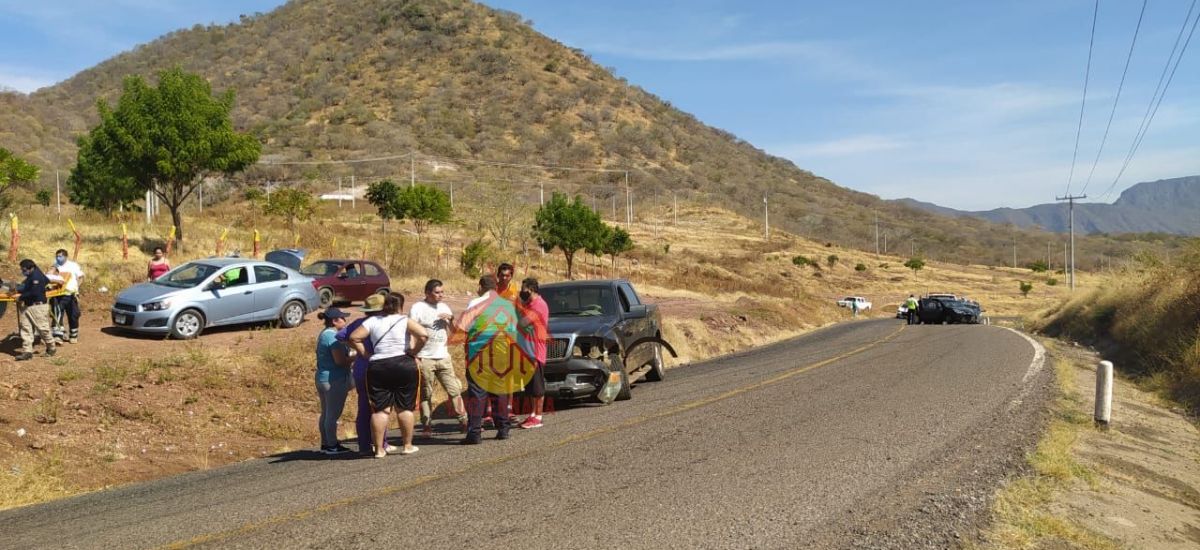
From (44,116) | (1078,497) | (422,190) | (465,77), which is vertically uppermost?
(465,77)

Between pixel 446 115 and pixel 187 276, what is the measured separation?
10729 cm

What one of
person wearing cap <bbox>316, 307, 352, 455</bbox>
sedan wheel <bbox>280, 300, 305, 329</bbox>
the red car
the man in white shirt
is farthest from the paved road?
the red car

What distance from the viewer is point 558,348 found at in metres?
12.7

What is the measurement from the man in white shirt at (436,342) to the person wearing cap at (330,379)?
85cm

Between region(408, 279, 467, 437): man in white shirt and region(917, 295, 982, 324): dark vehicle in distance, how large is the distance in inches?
1372

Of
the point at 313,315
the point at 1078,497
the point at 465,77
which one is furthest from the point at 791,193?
Answer: the point at 1078,497

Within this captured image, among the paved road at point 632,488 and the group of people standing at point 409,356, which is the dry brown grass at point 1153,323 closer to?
the paved road at point 632,488

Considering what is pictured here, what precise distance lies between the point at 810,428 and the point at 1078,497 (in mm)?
3092

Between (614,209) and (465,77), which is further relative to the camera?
(465,77)

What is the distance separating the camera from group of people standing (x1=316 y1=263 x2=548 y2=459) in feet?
29.2

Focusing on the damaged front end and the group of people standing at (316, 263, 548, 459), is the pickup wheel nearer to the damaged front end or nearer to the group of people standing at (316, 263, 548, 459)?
the damaged front end

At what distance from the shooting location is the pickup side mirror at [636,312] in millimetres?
14445

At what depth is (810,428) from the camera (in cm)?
1029

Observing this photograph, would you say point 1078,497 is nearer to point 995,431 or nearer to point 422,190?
point 995,431
